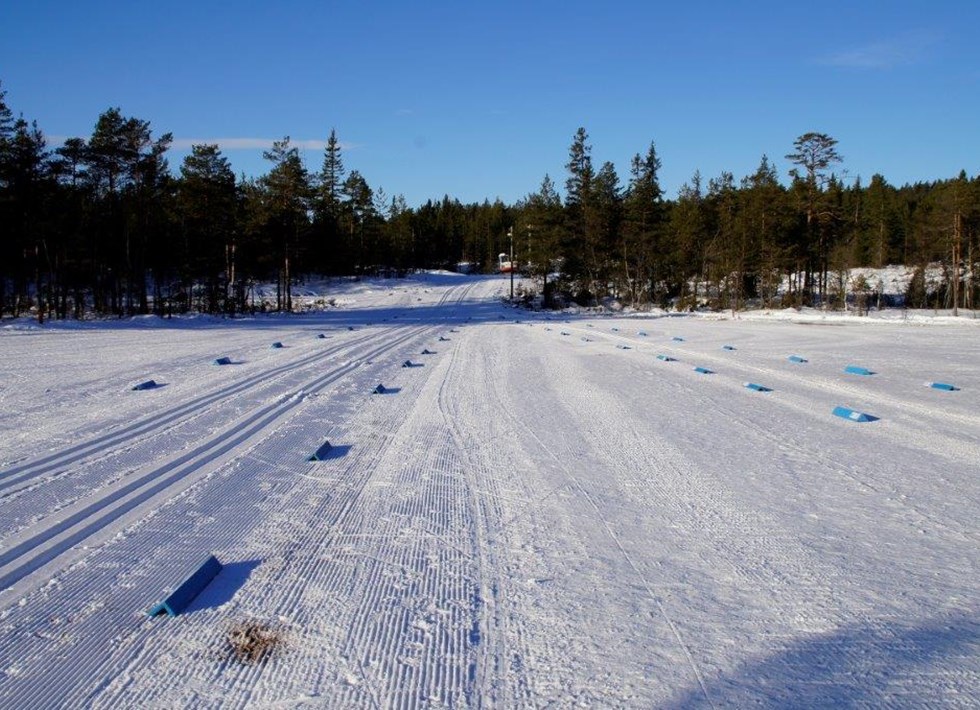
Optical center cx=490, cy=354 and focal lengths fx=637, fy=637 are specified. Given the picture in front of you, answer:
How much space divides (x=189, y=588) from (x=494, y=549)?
5.48 ft

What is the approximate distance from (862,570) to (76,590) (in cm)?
419

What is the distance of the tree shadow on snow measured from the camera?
2406 mm

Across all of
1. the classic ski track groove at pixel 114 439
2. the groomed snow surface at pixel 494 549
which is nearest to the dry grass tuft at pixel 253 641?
the groomed snow surface at pixel 494 549

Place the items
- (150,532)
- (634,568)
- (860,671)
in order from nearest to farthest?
(860,671)
(634,568)
(150,532)

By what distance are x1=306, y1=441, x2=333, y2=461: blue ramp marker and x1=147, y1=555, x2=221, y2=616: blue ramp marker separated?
7.21ft

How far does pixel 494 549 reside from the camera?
3852 mm

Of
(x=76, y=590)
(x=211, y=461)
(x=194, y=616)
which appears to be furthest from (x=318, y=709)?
(x=211, y=461)

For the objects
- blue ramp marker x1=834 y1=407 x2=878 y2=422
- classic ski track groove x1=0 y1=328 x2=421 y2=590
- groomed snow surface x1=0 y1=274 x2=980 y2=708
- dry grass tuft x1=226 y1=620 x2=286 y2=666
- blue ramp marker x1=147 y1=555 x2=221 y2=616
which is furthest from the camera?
blue ramp marker x1=834 y1=407 x2=878 y2=422

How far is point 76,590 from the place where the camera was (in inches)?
129

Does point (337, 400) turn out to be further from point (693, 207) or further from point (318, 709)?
point (693, 207)

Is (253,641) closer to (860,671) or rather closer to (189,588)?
(189,588)

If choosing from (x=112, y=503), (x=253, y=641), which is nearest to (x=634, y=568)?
(x=253, y=641)

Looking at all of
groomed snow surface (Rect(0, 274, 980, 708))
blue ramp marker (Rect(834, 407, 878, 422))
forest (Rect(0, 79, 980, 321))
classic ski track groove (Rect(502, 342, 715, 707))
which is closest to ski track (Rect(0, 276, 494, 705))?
groomed snow surface (Rect(0, 274, 980, 708))

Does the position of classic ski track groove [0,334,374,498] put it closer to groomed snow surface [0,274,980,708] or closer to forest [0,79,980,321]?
groomed snow surface [0,274,980,708]
